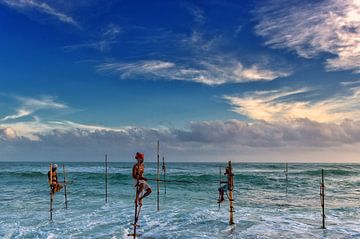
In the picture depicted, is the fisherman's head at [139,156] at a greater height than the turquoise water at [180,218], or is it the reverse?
the fisherman's head at [139,156]

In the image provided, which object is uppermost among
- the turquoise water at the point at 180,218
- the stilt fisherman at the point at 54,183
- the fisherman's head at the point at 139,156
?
the fisherman's head at the point at 139,156

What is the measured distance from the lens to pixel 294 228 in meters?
19.2

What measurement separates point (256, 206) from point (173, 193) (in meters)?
10.7

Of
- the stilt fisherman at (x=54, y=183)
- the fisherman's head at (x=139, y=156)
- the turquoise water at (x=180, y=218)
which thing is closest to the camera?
the fisherman's head at (x=139, y=156)

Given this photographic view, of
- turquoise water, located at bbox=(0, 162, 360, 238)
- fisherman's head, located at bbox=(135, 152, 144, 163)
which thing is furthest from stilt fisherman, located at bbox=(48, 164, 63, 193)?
fisherman's head, located at bbox=(135, 152, 144, 163)

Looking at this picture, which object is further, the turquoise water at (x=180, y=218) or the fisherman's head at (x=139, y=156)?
the turquoise water at (x=180, y=218)

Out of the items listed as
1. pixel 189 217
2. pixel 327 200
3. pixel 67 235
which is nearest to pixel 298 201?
pixel 327 200

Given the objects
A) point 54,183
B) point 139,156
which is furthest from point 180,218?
point 139,156

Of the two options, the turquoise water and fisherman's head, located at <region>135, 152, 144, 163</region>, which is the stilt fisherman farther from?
fisherman's head, located at <region>135, 152, 144, 163</region>

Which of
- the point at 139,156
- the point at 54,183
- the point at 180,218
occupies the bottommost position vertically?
the point at 180,218

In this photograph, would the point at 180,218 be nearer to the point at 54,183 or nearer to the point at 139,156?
the point at 54,183

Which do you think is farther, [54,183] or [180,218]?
[180,218]

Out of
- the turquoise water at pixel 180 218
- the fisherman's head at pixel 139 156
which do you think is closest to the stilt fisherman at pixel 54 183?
the turquoise water at pixel 180 218

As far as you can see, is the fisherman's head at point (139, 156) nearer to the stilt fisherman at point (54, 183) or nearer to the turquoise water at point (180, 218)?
the turquoise water at point (180, 218)
